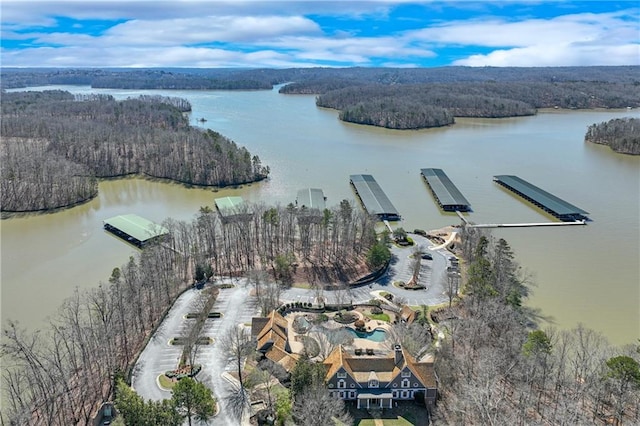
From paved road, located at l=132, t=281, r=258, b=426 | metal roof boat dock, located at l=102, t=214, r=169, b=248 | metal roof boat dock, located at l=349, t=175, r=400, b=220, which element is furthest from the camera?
metal roof boat dock, located at l=349, t=175, r=400, b=220

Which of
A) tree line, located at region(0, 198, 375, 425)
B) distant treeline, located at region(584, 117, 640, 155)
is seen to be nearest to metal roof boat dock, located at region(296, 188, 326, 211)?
tree line, located at region(0, 198, 375, 425)

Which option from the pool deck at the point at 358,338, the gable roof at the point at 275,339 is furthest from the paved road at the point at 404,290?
the gable roof at the point at 275,339

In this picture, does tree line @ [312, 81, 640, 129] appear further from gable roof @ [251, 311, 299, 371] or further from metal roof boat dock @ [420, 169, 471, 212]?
gable roof @ [251, 311, 299, 371]

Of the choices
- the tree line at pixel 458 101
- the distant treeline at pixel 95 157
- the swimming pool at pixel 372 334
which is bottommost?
the swimming pool at pixel 372 334

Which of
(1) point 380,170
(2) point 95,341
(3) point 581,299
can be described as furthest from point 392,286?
(1) point 380,170

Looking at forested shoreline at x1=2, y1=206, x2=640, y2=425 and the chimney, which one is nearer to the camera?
forested shoreline at x1=2, y1=206, x2=640, y2=425

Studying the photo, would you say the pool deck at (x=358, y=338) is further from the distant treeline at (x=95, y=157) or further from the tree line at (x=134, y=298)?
the distant treeline at (x=95, y=157)
